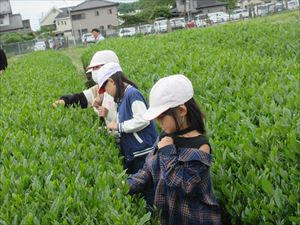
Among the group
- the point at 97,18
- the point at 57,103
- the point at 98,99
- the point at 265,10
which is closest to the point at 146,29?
the point at 265,10

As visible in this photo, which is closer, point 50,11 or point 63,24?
point 63,24

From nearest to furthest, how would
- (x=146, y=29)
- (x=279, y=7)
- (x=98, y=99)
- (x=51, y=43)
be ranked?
(x=98, y=99), (x=279, y=7), (x=146, y=29), (x=51, y=43)

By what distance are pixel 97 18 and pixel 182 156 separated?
6523 cm

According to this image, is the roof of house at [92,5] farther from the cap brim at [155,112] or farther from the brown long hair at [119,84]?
the cap brim at [155,112]

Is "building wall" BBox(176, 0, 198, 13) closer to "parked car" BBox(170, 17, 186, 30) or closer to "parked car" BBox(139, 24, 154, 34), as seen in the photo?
"parked car" BBox(139, 24, 154, 34)

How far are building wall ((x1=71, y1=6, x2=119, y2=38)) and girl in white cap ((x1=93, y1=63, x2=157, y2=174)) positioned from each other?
2466 inches

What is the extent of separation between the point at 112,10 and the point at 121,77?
207 feet

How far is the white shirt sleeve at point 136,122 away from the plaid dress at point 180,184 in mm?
884

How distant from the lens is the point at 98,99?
4.98 metres

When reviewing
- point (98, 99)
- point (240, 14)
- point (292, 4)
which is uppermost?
point (98, 99)

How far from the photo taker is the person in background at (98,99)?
184 inches

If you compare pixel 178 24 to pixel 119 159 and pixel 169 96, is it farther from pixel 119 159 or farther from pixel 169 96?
pixel 169 96

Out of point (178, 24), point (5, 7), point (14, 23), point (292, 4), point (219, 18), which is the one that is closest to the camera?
point (292, 4)

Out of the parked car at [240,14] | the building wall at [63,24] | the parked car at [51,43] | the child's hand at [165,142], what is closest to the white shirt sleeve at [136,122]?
the child's hand at [165,142]
